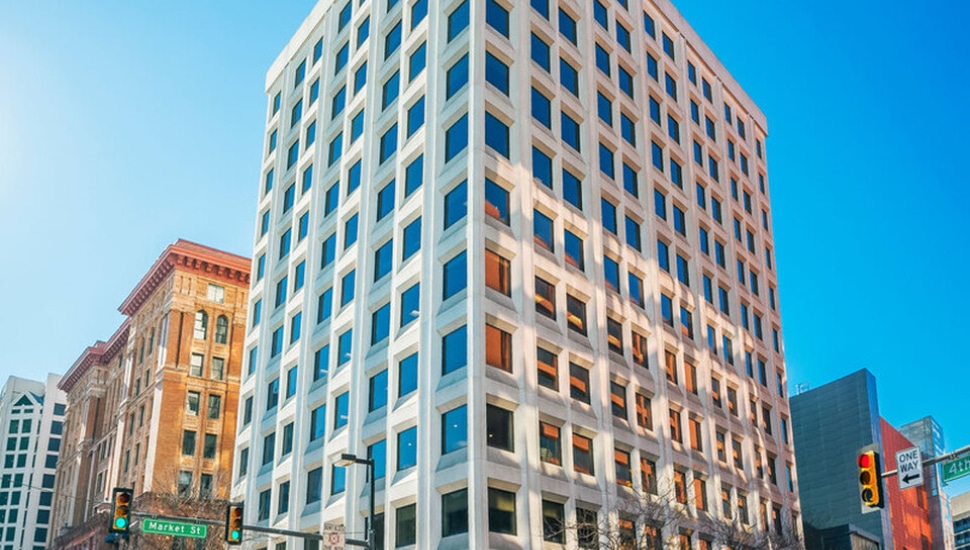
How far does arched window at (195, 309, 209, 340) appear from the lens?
8256cm

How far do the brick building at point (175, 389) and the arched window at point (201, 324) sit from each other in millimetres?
86

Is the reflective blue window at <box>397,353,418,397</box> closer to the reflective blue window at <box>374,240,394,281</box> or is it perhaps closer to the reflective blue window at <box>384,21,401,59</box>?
the reflective blue window at <box>374,240,394,281</box>

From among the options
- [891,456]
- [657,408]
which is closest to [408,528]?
[657,408]

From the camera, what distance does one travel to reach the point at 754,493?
188 ft

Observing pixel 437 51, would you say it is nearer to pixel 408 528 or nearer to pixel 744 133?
pixel 408 528

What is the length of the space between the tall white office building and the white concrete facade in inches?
5074

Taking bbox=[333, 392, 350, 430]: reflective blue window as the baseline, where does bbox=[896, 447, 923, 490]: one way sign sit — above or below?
below

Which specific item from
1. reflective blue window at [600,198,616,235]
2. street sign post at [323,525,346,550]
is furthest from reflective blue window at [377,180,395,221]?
street sign post at [323,525,346,550]

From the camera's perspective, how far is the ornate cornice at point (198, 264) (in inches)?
3250

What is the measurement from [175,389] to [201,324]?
6.51m

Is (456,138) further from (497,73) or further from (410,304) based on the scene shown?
(410,304)

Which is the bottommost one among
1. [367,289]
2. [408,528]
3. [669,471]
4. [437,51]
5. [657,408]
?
[408,528]

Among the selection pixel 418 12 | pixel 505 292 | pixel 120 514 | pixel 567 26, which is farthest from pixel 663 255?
pixel 120 514

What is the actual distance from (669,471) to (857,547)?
33937 mm
